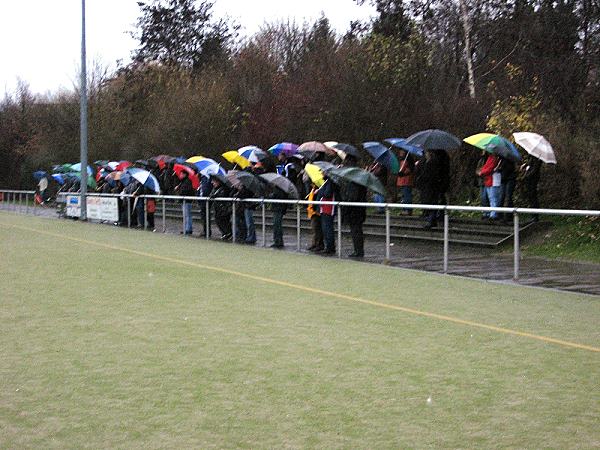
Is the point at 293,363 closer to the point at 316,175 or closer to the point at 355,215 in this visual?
the point at 355,215

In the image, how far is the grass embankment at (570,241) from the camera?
18625mm

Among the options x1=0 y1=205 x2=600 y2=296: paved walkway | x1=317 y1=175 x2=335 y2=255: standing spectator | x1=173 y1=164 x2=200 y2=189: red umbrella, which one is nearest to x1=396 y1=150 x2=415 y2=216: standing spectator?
x1=0 y1=205 x2=600 y2=296: paved walkway

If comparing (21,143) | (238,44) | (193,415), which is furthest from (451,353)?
(21,143)

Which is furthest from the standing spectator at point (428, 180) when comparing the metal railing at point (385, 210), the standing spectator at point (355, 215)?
the standing spectator at point (355, 215)

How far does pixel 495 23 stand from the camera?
123 feet

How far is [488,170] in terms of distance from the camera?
20875mm

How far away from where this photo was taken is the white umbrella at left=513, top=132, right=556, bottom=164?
20219 millimetres

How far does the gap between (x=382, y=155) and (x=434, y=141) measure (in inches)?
88.5

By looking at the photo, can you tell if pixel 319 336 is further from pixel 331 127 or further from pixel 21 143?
pixel 21 143

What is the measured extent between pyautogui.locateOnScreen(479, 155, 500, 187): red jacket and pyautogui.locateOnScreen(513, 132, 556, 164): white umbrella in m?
0.72

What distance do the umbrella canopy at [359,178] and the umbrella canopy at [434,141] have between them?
3.23m

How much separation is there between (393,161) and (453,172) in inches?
94.6

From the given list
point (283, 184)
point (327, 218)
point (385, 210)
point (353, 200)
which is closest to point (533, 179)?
point (385, 210)

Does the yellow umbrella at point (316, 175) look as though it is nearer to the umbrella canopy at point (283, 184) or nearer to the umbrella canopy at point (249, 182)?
the umbrella canopy at point (283, 184)
